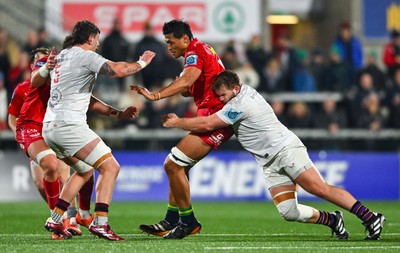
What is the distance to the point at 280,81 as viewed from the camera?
22.2m

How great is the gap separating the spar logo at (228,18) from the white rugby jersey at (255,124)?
43.1ft

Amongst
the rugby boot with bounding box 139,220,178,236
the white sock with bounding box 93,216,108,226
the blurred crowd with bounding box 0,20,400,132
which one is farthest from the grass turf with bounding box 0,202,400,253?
the blurred crowd with bounding box 0,20,400,132

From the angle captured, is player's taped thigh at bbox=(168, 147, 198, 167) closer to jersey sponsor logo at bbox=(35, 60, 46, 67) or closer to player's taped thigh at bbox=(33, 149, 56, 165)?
player's taped thigh at bbox=(33, 149, 56, 165)

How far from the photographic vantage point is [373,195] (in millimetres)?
21359

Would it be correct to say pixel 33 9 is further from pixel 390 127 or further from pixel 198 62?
pixel 198 62

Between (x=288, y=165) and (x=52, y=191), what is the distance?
9.86 feet

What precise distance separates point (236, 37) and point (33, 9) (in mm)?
4954

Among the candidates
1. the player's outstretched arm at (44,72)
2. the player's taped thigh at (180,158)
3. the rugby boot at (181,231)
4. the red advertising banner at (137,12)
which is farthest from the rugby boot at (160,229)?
the red advertising banner at (137,12)

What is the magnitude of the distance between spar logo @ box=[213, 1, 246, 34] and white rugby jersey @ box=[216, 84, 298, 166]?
13.2 m

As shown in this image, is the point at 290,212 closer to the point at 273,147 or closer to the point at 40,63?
the point at 273,147

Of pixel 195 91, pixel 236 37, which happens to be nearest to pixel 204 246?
pixel 195 91

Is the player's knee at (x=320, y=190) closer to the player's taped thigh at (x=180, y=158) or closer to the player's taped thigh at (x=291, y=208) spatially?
the player's taped thigh at (x=291, y=208)

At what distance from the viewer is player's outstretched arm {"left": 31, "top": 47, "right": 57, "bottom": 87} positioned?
11422mm

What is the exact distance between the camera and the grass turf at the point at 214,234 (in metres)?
10.2
